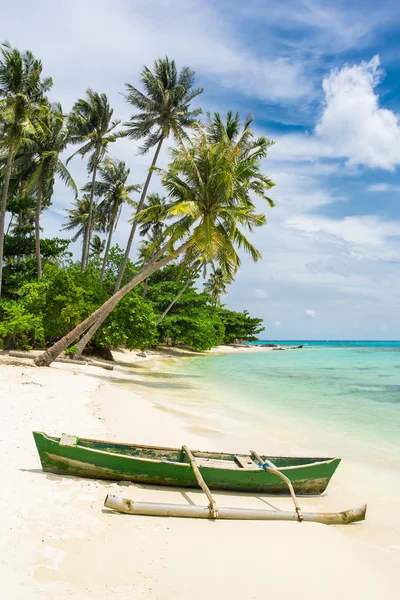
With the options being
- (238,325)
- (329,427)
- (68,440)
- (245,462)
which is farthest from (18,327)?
(238,325)

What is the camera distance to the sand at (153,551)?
3.22m

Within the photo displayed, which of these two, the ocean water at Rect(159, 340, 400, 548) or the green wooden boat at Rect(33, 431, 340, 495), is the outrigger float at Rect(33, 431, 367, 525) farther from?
the ocean water at Rect(159, 340, 400, 548)

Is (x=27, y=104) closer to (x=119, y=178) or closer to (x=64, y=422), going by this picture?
(x=119, y=178)

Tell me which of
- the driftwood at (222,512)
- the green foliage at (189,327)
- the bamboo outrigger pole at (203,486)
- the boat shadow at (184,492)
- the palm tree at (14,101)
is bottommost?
the boat shadow at (184,492)

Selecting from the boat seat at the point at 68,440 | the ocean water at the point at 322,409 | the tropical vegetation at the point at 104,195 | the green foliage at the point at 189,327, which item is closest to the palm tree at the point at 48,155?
the tropical vegetation at the point at 104,195

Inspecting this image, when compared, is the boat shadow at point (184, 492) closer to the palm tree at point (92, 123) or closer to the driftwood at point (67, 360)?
the driftwood at point (67, 360)

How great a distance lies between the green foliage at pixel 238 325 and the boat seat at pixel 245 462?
174 ft

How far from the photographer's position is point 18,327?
17875 mm

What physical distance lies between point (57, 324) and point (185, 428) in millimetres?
12991

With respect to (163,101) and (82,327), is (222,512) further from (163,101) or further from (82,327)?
(163,101)

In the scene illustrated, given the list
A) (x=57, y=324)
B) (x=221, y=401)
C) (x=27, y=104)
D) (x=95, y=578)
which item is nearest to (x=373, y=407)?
(x=221, y=401)

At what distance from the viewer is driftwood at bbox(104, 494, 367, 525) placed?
4.37 metres

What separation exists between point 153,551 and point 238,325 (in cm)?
5827

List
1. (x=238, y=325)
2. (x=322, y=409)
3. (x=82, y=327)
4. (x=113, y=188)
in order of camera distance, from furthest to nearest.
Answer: (x=238, y=325)
(x=113, y=188)
(x=82, y=327)
(x=322, y=409)
